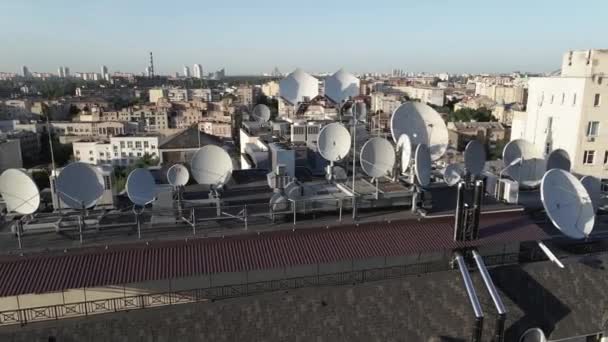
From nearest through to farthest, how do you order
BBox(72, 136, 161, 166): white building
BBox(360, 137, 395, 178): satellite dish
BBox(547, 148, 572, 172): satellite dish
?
1. BBox(360, 137, 395, 178): satellite dish
2. BBox(547, 148, 572, 172): satellite dish
3. BBox(72, 136, 161, 166): white building

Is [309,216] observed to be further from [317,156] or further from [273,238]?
[317,156]

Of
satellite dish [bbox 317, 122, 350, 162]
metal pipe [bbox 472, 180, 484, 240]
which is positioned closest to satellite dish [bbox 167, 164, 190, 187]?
satellite dish [bbox 317, 122, 350, 162]

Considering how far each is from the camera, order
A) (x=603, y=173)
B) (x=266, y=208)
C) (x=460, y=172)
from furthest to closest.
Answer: (x=603, y=173) < (x=460, y=172) < (x=266, y=208)

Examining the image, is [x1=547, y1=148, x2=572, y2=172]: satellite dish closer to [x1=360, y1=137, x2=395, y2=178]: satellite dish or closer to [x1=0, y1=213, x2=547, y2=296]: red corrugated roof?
[x1=0, y1=213, x2=547, y2=296]: red corrugated roof

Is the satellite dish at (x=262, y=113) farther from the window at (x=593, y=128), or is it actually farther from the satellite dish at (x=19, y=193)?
the satellite dish at (x=19, y=193)

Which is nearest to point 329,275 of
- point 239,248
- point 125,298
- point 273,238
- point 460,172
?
point 273,238
